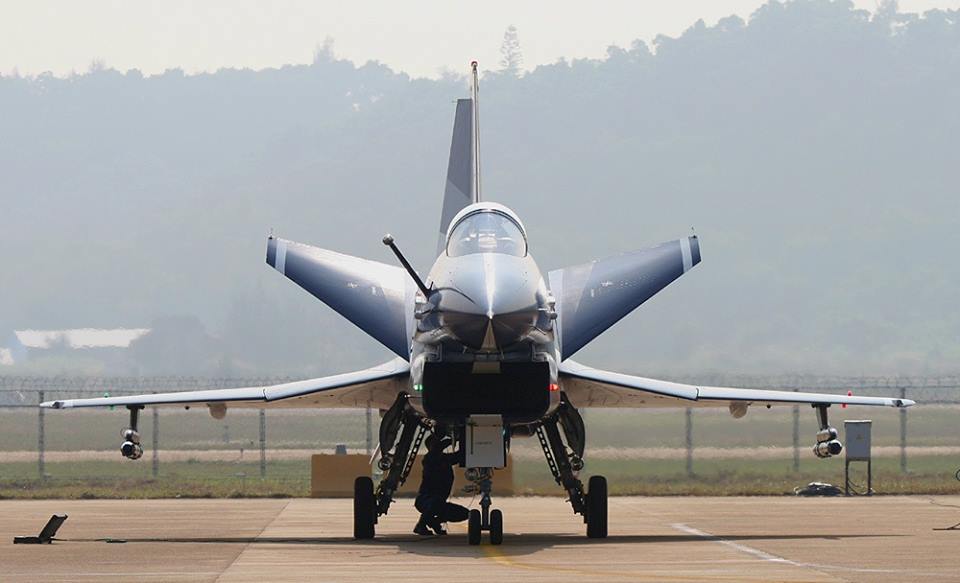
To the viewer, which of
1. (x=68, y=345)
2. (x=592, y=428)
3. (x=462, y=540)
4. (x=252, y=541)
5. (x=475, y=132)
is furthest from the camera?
(x=68, y=345)

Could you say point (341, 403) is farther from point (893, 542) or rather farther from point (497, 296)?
point (893, 542)

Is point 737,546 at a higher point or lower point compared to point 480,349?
lower

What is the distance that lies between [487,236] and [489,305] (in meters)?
1.75

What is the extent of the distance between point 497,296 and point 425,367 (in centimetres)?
160

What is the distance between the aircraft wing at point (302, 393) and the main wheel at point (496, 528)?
2.31 metres

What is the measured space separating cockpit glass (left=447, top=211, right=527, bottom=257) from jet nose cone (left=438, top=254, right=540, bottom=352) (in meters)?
0.70

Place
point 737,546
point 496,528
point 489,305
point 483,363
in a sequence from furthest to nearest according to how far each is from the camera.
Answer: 1. point 496,528
2. point 737,546
3. point 483,363
4. point 489,305

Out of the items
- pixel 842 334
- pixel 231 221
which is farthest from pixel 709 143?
pixel 842 334

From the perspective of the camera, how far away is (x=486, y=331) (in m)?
18.2

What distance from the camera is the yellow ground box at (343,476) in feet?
106

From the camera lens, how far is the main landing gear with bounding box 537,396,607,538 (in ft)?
70.5

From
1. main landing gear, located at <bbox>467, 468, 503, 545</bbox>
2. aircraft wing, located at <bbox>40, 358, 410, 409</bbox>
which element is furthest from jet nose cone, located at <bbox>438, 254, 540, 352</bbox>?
aircraft wing, located at <bbox>40, 358, 410, 409</bbox>

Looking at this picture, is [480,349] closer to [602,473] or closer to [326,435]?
[602,473]

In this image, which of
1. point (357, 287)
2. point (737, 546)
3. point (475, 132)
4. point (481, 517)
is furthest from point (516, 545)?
point (475, 132)
